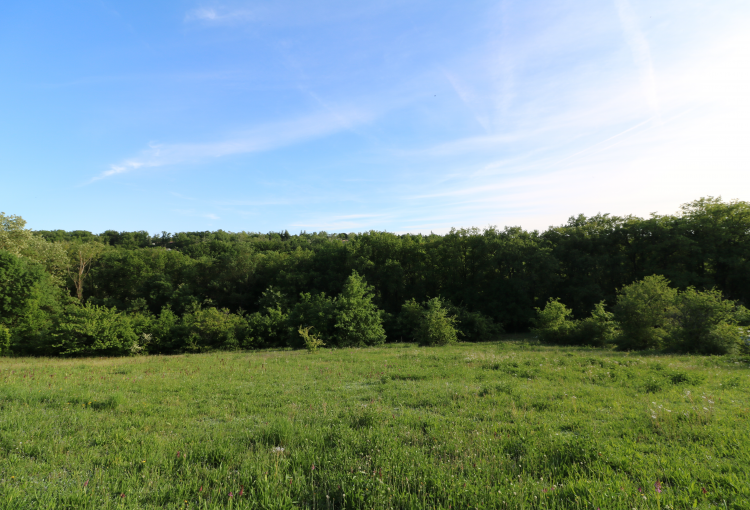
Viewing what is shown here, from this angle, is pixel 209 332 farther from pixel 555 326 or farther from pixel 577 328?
pixel 577 328

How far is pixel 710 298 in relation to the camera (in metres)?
17.7

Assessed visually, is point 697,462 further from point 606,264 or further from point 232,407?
point 606,264

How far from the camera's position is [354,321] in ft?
90.9

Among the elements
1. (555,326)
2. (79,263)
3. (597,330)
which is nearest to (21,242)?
(79,263)

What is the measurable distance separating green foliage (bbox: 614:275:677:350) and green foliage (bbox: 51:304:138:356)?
36.7 meters

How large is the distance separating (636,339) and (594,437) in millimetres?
19900

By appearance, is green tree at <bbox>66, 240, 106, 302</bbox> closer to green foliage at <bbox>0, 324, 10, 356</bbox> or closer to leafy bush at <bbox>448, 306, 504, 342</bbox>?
green foliage at <bbox>0, 324, 10, 356</bbox>

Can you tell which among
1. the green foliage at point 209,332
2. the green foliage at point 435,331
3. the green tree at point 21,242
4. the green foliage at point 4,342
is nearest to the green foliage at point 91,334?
the green foliage at point 4,342

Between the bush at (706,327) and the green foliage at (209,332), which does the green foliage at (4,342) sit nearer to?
the green foliage at (209,332)

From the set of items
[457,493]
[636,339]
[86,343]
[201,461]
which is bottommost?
[86,343]

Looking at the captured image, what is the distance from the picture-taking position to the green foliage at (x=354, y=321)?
2720cm

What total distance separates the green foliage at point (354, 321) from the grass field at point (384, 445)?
1711cm

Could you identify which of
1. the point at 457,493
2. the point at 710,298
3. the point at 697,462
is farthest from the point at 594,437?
the point at 710,298

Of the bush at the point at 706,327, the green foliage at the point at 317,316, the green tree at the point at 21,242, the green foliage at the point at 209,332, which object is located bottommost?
the green foliage at the point at 209,332
